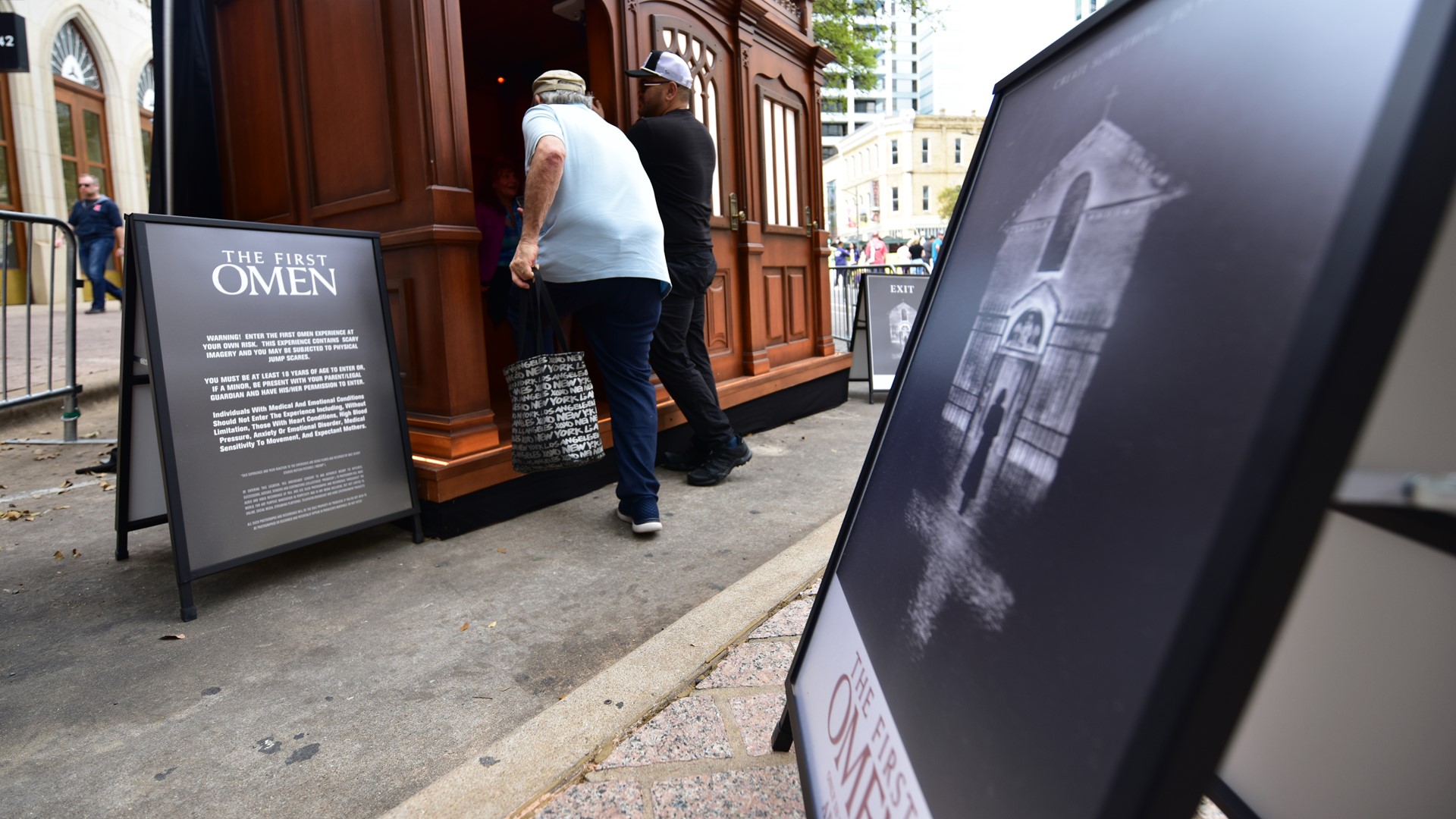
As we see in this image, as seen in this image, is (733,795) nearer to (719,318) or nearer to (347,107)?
(347,107)

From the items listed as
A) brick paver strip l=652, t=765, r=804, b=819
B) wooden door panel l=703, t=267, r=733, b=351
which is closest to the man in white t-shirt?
wooden door panel l=703, t=267, r=733, b=351

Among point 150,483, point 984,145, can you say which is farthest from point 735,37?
point 984,145

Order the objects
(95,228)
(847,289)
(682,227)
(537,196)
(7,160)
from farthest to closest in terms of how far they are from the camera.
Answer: (7,160) → (95,228) → (847,289) → (682,227) → (537,196)

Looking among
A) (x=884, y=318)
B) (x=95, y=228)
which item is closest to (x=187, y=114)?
(x=884, y=318)

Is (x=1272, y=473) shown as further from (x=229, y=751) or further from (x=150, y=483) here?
(x=150, y=483)

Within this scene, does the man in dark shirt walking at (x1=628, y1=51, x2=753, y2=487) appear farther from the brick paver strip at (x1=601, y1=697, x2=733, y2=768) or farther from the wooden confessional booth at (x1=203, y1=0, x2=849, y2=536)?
the brick paver strip at (x1=601, y1=697, x2=733, y2=768)

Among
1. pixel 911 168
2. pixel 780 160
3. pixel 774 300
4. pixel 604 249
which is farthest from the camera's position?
pixel 911 168

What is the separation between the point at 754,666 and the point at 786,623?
1.01 feet

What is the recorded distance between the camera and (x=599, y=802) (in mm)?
1735

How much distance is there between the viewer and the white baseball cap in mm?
4090

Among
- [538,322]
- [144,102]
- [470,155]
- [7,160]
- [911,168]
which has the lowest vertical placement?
[538,322]

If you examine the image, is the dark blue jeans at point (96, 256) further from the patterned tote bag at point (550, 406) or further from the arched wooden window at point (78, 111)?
the patterned tote bag at point (550, 406)

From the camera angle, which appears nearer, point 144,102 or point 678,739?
point 678,739

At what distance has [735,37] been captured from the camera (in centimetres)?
584
